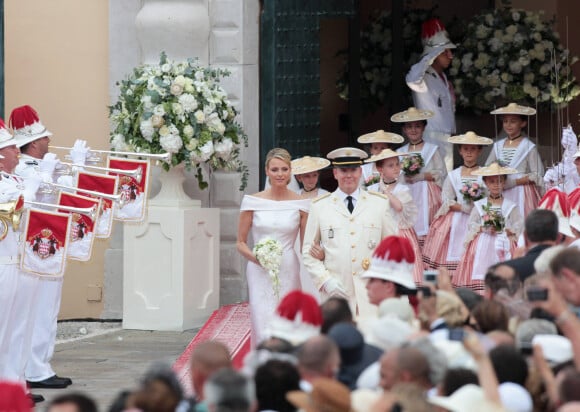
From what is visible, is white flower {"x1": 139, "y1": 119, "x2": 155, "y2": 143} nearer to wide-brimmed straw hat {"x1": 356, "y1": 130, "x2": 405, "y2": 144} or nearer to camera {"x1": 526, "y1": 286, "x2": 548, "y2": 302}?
wide-brimmed straw hat {"x1": 356, "y1": 130, "x2": 405, "y2": 144}

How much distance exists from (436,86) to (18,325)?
5668 millimetres

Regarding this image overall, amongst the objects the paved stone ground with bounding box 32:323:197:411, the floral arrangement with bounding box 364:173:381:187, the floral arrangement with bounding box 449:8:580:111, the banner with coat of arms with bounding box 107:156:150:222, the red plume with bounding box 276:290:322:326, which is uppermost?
the floral arrangement with bounding box 449:8:580:111

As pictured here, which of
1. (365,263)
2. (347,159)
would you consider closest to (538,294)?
(365,263)

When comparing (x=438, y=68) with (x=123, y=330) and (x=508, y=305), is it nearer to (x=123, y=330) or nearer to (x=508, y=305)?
(x=123, y=330)

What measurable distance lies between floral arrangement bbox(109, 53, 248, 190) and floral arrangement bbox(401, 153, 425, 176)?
1474 millimetres

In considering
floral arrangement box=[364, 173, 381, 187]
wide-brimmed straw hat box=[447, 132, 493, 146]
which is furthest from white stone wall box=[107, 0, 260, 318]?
wide-brimmed straw hat box=[447, 132, 493, 146]

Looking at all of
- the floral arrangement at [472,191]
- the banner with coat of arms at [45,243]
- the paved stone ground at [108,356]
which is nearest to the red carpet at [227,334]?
the paved stone ground at [108,356]

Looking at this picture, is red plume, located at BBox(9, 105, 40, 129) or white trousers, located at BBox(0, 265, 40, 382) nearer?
white trousers, located at BBox(0, 265, 40, 382)

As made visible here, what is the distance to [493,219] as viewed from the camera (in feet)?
44.3

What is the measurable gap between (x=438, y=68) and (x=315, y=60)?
62.6 inches

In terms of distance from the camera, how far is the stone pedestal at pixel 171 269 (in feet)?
48.1

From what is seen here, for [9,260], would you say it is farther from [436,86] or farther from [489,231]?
[436,86]

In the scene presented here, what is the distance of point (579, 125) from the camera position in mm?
18031

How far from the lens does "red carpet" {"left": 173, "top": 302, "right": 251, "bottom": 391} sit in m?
12.7
